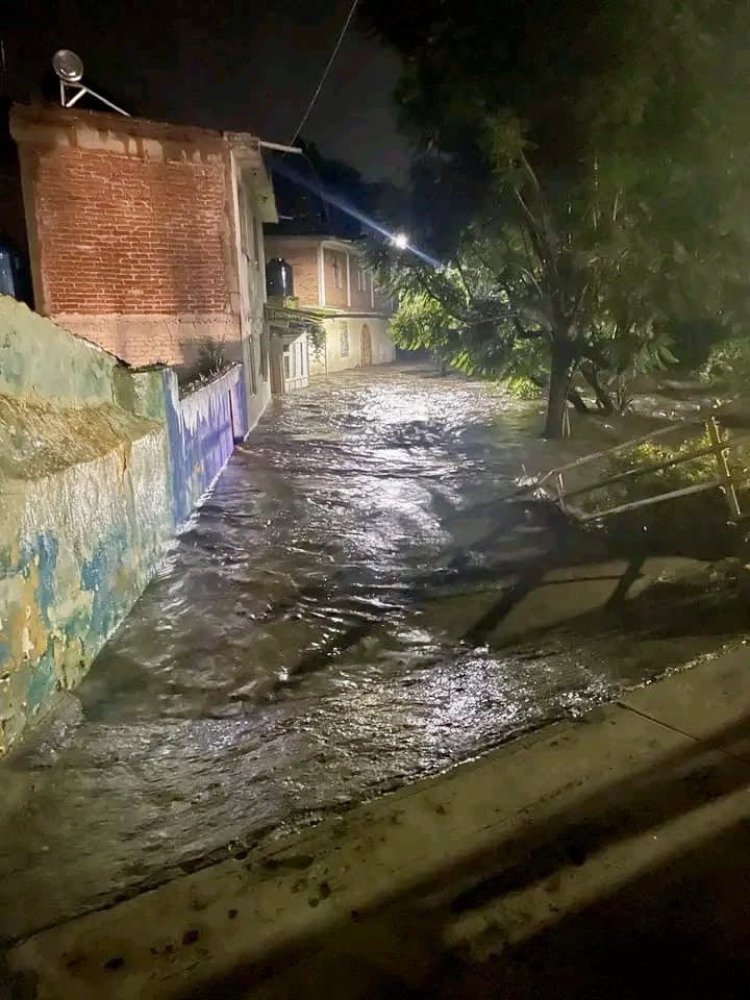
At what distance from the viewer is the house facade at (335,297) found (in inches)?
1232

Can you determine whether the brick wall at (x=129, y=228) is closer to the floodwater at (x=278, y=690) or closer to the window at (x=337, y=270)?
the floodwater at (x=278, y=690)

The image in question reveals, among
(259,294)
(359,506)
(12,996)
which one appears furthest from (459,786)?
(259,294)

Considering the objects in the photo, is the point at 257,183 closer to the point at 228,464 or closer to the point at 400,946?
the point at 228,464

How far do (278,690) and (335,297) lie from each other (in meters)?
31.3

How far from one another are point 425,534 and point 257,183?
38.7 ft

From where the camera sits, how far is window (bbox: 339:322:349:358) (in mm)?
34125

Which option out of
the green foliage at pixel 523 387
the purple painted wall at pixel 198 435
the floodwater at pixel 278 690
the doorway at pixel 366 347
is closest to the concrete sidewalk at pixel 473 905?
the floodwater at pixel 278 690

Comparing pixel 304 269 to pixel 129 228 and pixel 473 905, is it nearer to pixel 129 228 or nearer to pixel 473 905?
pixel 129 228

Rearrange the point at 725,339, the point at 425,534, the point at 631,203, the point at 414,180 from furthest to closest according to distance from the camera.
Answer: the point at 725,339 → the point at 414,180 → the point at 631,203 → the point at 425,534

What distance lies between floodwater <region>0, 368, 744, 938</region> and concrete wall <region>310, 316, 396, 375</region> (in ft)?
77.0

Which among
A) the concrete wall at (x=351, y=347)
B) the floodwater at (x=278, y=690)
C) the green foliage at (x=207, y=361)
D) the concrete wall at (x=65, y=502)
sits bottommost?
the floodwater at (x=278, y=690)

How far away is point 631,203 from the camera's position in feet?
38.3

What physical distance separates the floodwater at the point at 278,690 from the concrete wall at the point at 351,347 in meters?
23.5

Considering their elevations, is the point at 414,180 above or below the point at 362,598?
above
